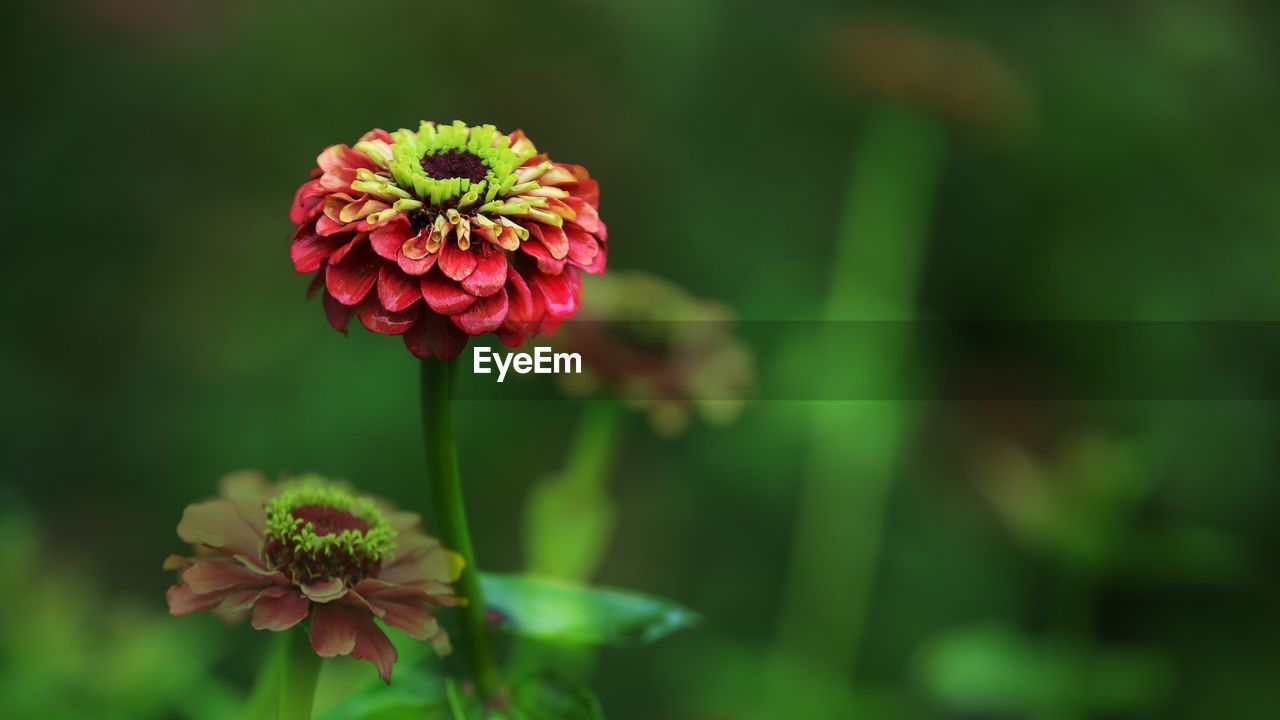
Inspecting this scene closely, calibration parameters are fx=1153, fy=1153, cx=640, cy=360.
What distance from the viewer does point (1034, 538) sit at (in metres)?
0.91

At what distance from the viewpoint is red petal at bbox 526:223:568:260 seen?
298 millimetres

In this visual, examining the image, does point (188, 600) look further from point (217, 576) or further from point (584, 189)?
point (584, 189)

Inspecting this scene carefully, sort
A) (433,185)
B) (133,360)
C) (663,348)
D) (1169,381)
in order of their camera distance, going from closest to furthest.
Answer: (433,185), (663,348), (1169,381), (133,360)

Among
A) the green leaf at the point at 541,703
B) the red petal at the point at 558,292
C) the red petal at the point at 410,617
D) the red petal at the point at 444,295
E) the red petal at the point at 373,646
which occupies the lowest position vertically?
the green leaf at the point at 541,703

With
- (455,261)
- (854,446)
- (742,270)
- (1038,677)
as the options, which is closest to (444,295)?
(455,261)

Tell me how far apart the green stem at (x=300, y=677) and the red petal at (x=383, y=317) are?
0.08 metres

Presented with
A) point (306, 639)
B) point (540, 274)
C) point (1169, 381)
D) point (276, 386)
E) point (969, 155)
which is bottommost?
point (306, 639)

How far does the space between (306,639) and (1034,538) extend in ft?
2.40

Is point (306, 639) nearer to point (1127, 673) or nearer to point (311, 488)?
point (311, 488)

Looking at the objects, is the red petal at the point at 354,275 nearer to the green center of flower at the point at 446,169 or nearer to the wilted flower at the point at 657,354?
the green center of flower at the point at 446,169

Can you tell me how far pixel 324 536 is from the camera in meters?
0.29

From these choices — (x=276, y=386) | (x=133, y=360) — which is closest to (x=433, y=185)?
(x=276, y=386)

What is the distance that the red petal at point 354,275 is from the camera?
285 mm

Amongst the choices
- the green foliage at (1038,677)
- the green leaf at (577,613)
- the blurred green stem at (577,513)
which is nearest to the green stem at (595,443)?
the blurred green stem at (577,513)
